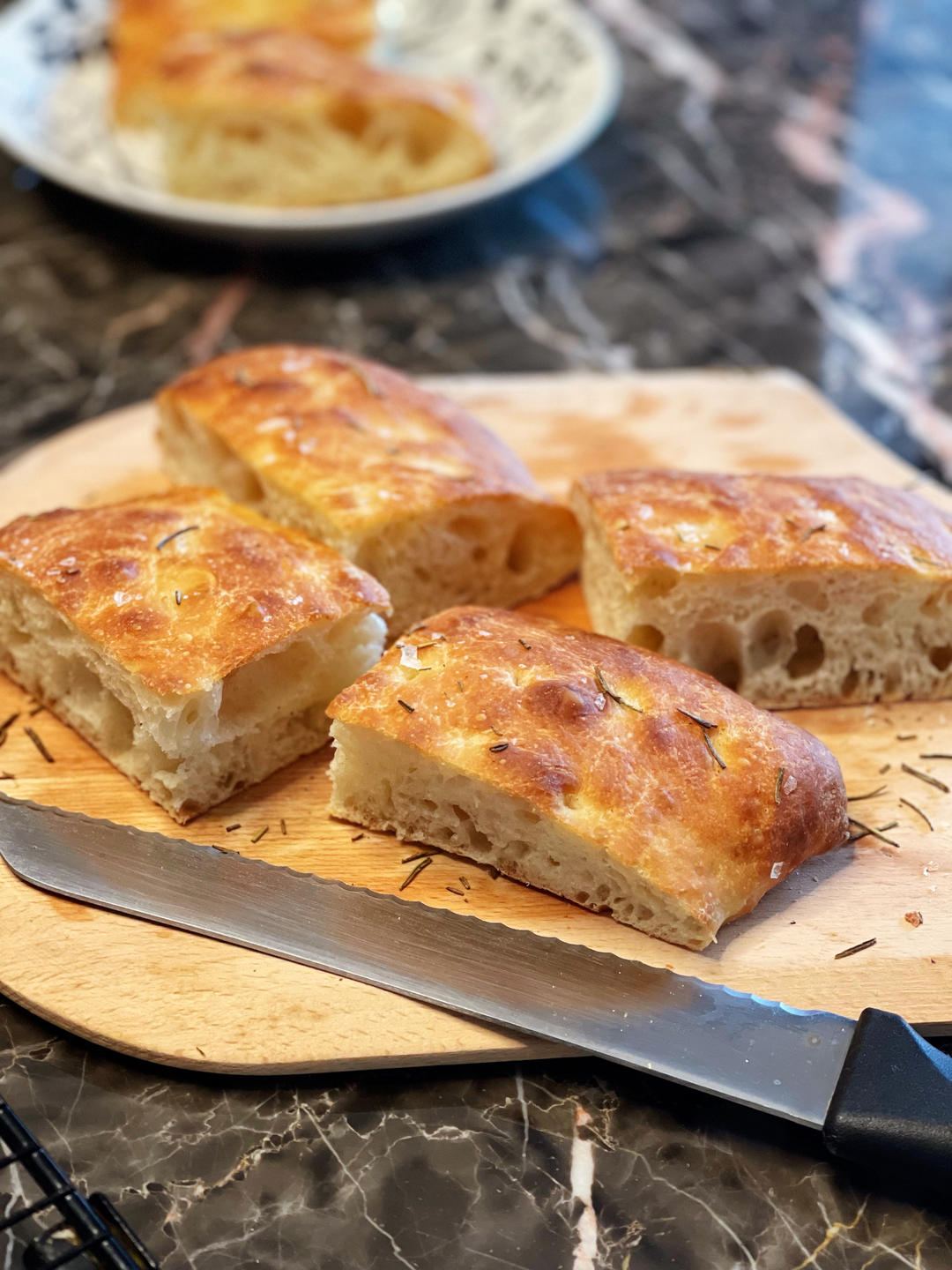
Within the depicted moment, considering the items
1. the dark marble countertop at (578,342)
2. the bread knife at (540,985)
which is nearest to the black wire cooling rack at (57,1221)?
the dark marble countertop at (578,342)

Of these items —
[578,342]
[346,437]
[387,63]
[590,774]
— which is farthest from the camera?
[387,63]

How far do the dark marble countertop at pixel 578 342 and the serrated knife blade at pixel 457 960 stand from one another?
→ 15cm

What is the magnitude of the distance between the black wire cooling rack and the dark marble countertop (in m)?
0.05

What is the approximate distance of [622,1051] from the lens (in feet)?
7.87

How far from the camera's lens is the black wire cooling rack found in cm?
209

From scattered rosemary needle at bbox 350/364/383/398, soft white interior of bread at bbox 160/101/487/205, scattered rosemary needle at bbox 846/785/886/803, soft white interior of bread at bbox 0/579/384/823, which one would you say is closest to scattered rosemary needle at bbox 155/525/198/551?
soft white interior of bread at bbox 0/579/384/823

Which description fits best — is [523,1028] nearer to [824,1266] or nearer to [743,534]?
[824,1266]

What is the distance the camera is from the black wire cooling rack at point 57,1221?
209 centimetres

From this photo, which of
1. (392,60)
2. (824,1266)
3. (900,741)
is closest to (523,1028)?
(824,1266)

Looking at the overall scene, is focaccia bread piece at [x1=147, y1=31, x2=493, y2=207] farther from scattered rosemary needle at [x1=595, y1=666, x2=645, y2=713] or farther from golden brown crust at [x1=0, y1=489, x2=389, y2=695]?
scattered rosemary needle at [x1=595, y1=666, x2=645, y2=713]

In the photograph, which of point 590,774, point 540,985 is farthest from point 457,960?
point 590,774

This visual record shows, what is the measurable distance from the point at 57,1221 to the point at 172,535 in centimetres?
163

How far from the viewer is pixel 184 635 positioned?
2.88 meters

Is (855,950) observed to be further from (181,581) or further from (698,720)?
(181,581)
